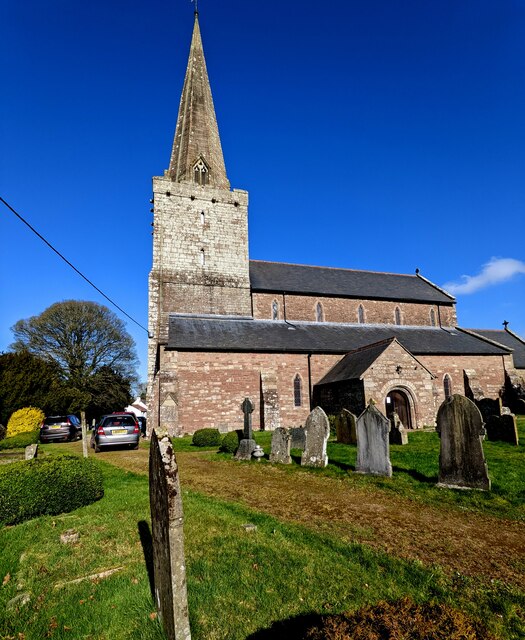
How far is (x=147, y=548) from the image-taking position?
16.0 feet

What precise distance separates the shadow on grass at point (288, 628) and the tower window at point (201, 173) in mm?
27995

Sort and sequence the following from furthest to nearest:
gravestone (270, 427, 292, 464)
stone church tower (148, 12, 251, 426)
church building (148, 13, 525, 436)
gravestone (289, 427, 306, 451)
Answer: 1. stone church tower (148, 12, 251, 426)
2. church building (148, 13, 525, 436)
3. gravestone (289, 427, 306, 451)
4. gravestone (270, 427, 292, 464)

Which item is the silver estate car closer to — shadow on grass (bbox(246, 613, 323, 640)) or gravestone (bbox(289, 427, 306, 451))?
gravestone (bbox(289, 427, 306, 451))

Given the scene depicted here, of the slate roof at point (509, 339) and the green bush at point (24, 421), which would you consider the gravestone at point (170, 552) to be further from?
the slate roof at point (509, 339)

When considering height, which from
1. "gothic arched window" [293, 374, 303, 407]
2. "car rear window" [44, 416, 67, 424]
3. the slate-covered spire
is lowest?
"car rear window" [44, 416, 67, 424]

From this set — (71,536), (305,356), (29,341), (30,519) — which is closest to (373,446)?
(71,536)

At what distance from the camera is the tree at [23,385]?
22.7m

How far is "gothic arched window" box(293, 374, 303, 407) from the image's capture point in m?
22.5

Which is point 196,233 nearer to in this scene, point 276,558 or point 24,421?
point 24,421

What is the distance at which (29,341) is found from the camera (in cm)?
3512

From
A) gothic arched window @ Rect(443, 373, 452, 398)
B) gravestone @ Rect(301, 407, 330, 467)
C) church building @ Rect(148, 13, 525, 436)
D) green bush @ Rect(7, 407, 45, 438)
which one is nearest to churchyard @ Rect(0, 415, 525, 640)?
gravestone @ Rect(301, 407, 330, 467)

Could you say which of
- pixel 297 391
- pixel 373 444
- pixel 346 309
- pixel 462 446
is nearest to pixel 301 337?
pixel 297 391

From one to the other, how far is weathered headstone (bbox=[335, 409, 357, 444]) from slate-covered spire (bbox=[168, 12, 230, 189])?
20751 mm

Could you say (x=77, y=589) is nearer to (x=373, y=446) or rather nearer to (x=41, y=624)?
(x=41, y=624)
